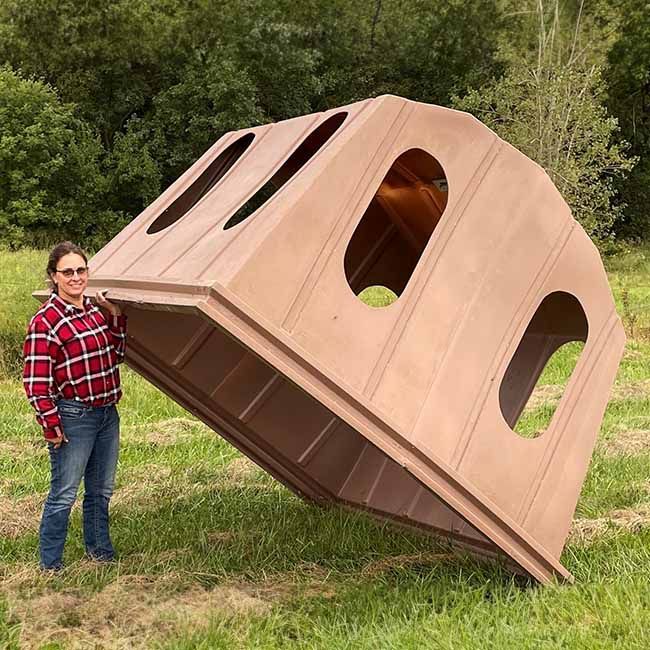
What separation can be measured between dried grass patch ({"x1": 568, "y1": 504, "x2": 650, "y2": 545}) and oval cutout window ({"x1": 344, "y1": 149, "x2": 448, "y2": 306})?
156cm

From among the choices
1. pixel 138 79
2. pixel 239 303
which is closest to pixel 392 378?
pixel 239 303

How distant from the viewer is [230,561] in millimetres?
3842

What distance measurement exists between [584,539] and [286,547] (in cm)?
129

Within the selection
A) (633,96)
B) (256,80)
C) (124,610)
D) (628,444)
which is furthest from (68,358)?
(633,96)

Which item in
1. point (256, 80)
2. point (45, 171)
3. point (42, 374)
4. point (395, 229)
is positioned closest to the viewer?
point (42, 374)

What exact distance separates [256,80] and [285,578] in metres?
26.2

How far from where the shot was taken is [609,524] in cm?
405

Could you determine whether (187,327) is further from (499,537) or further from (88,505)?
(499,537)

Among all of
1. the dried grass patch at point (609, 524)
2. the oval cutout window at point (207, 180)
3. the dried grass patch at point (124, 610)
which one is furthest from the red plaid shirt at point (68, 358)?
the dried grass patch at point (609, 524)

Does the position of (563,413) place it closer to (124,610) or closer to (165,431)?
(124,610)

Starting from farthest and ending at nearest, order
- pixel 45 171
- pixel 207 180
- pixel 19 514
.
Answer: pixel 45 171 < pixel 19 514 < pixel 207 180

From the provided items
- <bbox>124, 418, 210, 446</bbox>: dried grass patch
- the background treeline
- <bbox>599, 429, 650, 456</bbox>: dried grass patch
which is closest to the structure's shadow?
<bbox>124, 418, 210, 446</bbox>: dried grass patch

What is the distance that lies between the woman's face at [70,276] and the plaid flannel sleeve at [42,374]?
16 cm

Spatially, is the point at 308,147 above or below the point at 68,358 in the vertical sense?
above
